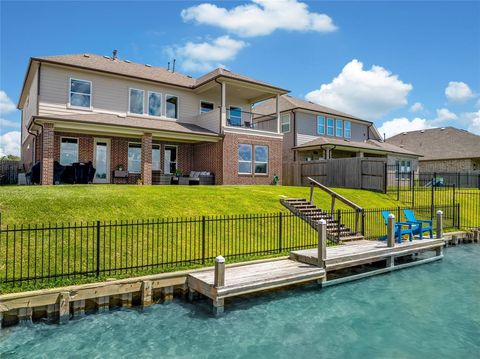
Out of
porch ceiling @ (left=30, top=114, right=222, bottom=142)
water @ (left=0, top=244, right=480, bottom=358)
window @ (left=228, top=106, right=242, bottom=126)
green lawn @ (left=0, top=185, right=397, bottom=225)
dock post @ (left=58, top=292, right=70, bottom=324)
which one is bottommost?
water @ (left=0, top=244, right=480, bottom=358)

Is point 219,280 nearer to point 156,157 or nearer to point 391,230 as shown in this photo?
point 391,230

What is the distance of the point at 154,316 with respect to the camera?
757 cm

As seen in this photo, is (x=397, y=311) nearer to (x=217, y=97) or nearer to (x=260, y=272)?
(x=260, y=272)

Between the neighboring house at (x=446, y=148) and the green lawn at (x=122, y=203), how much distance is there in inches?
1095

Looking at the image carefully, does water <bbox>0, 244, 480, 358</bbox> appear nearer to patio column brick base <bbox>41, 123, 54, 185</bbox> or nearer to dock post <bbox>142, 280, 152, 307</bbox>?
dock post <bbox>142, 280, 152, 307</bbox>

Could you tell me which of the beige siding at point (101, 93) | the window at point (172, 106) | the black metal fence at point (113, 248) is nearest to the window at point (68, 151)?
the beige siding at point (101, 93)

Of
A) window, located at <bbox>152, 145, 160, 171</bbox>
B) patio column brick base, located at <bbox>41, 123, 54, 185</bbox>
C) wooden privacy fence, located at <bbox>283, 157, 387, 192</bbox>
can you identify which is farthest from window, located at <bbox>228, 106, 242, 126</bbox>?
patio column brick base, located at <bbox>41, 123, 54, 185</bbox>

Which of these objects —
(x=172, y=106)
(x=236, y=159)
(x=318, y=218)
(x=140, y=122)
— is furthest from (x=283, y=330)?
(x=172, y=106)

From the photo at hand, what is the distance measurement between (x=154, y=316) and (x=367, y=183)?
18.4 m

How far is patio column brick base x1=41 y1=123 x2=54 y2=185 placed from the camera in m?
16.1

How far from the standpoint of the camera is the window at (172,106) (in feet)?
73.4

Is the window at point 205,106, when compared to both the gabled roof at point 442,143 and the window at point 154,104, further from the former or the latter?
the gabled roof at point 442,143

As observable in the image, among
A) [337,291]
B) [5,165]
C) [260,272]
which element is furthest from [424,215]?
[5,165]

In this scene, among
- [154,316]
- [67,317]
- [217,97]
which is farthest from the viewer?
[217,97]
